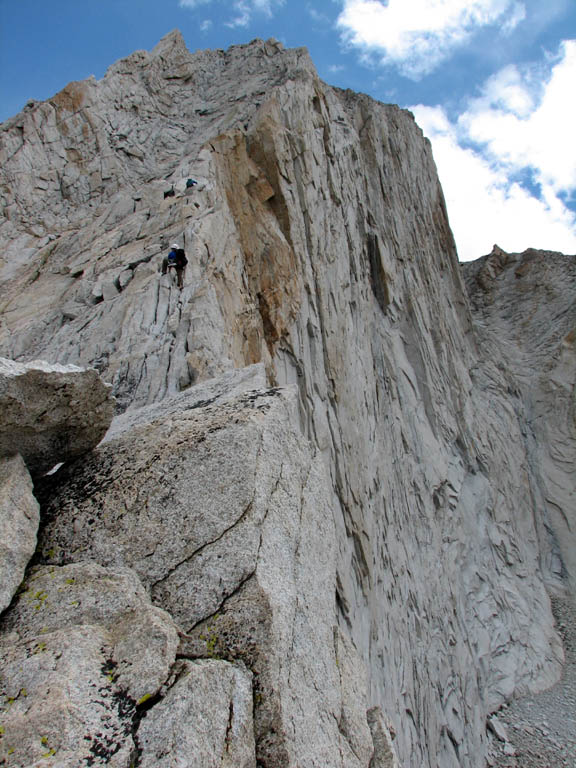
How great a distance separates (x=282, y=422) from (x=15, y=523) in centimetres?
259

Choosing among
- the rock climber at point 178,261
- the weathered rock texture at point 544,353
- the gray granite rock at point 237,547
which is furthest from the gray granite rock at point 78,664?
the weathered rock texture at point 544,353

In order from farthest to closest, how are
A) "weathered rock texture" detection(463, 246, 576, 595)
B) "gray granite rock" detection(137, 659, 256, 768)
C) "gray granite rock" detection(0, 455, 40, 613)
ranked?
1. "weathered rock texture" detection(463, 246, 576, 595)
2. "gray granite rock" detection(0, 455, 40, 613)
3. "gray granite rock" detection(137, 659, 256, 768)

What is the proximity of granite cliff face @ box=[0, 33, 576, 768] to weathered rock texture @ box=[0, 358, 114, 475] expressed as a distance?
28cm

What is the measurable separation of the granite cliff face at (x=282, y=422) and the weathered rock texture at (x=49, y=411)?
282 mm

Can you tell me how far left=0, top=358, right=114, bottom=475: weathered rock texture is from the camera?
4.25 meters

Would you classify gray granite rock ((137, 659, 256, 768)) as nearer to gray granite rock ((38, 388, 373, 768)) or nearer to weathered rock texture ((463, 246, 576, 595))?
gray granite rock ((38, 388, 373, 768))

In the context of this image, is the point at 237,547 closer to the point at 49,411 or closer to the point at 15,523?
the point at 15,523

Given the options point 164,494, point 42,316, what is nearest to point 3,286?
point 42,316

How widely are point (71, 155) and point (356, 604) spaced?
2399 cm

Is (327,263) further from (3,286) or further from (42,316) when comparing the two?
(3,286)

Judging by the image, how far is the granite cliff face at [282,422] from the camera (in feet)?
12.9

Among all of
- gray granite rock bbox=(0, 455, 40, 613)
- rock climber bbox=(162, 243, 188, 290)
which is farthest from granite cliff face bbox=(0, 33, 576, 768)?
rock climber bbox=(162, 243, 188, 290)

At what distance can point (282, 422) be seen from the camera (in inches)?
211

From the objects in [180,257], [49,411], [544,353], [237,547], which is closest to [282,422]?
[237,547]
